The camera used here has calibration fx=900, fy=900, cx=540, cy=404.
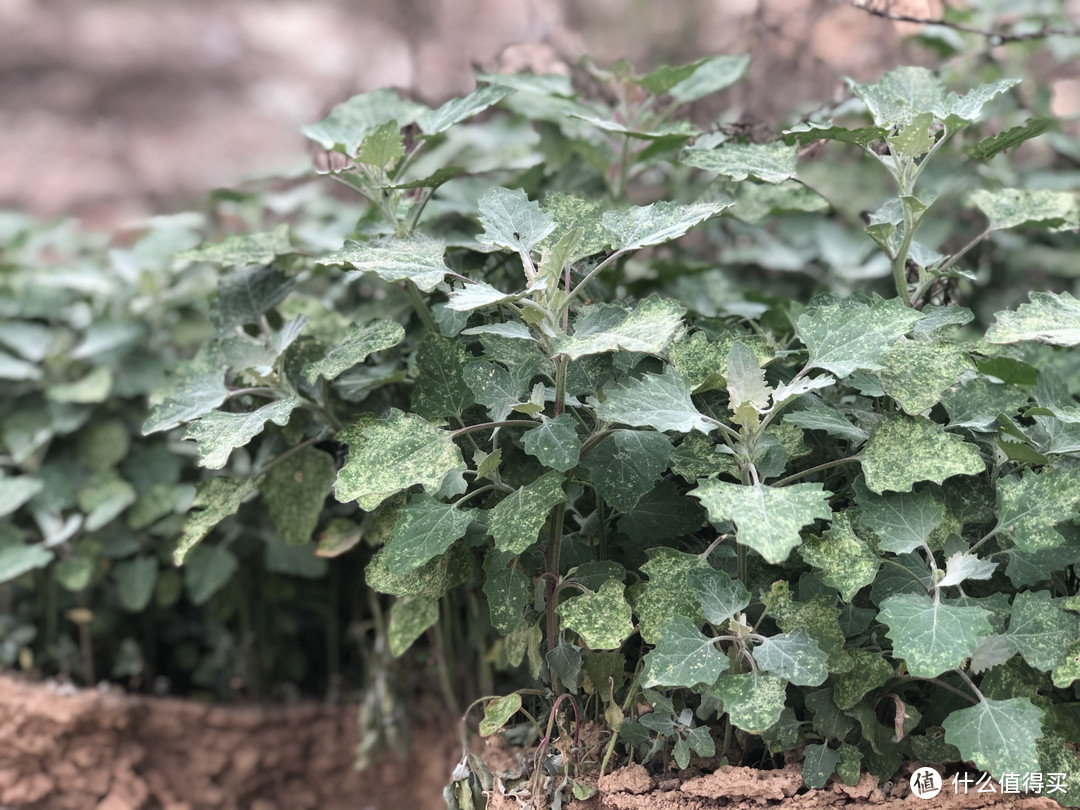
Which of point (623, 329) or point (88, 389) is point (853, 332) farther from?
point (88, 389)

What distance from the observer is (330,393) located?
111cm

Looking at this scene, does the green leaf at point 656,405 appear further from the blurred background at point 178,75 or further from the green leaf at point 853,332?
the blurred background at point 178,75

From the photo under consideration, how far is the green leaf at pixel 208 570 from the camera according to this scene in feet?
4.68

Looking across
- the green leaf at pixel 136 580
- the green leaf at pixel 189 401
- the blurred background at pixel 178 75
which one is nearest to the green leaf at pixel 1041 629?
the green leaf at pixel 189 401

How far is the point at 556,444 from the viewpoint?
807 millimetres

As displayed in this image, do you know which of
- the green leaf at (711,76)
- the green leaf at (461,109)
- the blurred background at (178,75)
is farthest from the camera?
the blurred background at (178,75)

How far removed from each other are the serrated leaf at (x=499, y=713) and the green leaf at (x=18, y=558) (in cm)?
86

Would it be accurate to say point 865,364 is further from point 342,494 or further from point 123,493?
point 123,493

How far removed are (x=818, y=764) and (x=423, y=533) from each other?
1.40 ft

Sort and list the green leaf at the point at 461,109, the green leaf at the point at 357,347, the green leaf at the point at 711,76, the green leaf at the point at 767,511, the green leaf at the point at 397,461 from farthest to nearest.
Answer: the green leaf at the point at 711,76, the green leaf at the point at 461,109, the green leaf at the point at 357,347, the green leaf at the point at 397,461, the green leaf at the point at 767,511

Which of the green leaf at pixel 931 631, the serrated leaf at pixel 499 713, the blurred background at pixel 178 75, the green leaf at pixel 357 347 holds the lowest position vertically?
the serrated leaf at pixel 499 713

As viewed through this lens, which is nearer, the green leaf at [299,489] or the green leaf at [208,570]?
the green leaf at [299,489]

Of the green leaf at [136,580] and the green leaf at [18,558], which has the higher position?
the green leaf at [18,558]

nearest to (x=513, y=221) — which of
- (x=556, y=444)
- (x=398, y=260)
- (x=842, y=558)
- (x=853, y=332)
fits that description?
(x=398, y=260)
